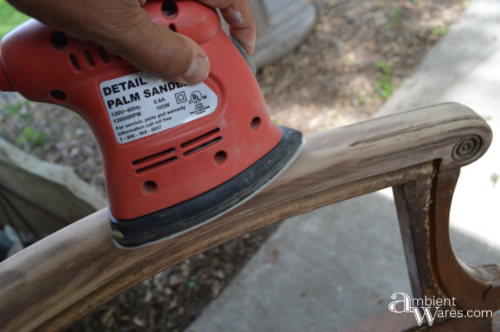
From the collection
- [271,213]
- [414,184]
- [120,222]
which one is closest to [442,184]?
[414,184]

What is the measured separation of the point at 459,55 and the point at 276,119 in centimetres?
134

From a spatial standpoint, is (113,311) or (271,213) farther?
(113,311)

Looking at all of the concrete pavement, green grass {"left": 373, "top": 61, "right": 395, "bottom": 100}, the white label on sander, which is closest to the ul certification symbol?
the white label on sander

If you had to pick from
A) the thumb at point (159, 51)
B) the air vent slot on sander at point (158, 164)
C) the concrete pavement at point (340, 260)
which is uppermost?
the thumb at point (159, 51)

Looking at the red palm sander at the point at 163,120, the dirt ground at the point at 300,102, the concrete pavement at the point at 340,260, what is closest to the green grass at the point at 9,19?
the dirt ground at the point at 300,102

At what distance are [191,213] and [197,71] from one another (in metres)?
0.28

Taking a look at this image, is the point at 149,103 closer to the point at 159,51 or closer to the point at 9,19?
the point at 159,51

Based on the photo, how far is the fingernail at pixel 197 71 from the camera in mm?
692

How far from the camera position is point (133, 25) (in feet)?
1.97

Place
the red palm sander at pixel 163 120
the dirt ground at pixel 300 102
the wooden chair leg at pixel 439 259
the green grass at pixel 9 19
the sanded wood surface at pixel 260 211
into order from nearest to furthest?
the red palm sander at pixel 163 120 < the sanded wood surface at pixel 260 211 < the wooden chair leg at pixel 439 259 < the dirt ground at pixel 300 102 < the green grass at pixel 9 19

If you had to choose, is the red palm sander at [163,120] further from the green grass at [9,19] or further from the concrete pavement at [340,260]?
the green grass at [9,19]

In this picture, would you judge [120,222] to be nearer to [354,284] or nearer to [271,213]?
[271,213]

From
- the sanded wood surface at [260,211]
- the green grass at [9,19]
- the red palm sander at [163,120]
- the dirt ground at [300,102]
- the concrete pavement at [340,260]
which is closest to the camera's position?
the red palm sander at [163,120]

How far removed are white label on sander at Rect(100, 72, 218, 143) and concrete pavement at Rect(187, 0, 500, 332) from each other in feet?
4.18
